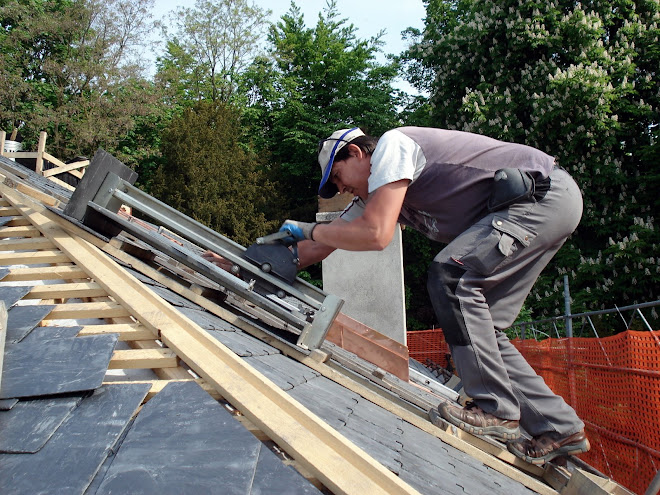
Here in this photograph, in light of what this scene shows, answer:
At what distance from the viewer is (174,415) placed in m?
1.19

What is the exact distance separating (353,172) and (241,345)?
3.56 ft

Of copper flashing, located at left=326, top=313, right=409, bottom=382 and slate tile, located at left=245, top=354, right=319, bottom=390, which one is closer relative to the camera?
slate tile, located at left=245, top=354, right=319, bottom=390

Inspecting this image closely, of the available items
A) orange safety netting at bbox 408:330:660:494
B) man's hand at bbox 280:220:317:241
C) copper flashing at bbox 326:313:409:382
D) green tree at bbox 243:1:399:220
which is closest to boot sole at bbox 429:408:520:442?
man's hand at bbox 280:220:317:241

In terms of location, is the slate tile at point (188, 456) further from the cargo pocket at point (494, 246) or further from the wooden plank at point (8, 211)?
the wooden plank at point (8, 211)

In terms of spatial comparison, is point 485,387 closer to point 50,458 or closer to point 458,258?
point 458,258

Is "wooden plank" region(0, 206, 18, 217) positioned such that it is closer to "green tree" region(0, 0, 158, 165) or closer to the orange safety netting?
the orange safety netting

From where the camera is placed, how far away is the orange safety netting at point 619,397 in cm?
387

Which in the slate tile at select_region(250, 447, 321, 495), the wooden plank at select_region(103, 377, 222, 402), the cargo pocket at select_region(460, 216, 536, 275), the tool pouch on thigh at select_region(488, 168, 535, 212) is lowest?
the wooden plank at select_region(103, 377, 222, 402)

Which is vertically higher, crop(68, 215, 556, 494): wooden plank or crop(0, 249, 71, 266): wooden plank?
crop(0, 249, 71, 266): wooden plank

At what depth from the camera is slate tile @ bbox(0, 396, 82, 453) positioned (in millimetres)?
1041

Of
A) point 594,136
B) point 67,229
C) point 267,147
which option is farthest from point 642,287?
point 267,147

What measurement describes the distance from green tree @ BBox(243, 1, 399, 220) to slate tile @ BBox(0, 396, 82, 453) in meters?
21.1

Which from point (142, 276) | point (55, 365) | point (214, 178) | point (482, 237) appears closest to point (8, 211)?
point (142, 276)

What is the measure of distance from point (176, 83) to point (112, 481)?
27.0 metres
